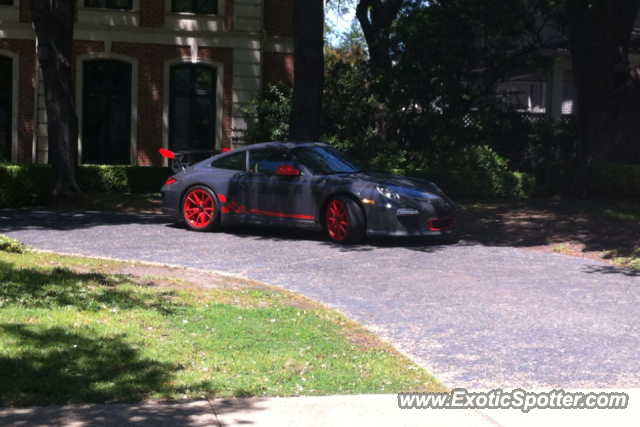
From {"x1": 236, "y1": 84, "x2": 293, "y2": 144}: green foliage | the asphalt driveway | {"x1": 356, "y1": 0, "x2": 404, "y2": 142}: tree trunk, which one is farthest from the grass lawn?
{"x1": 236, "y1": 84, "x2": 293, "y2": 144}: green foliage

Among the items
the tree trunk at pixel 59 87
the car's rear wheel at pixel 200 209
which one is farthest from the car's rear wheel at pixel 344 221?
the tree trunk at pixel 59 87

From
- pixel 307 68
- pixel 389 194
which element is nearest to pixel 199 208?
pixel 389 194

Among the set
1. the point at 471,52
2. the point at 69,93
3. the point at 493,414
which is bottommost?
the point at 493,414

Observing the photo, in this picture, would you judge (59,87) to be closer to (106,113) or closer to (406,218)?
(106,113)

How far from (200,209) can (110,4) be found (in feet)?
46.0

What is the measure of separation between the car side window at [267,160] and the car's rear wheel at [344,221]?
1.09 meters

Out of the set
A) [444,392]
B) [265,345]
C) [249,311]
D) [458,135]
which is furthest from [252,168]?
[458,135]

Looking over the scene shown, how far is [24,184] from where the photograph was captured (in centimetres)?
1727

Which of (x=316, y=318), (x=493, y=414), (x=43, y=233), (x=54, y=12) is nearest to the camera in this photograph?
(x=493, y=414)

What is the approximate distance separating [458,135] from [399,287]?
14.0 m

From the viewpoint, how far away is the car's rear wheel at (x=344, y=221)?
482 inches

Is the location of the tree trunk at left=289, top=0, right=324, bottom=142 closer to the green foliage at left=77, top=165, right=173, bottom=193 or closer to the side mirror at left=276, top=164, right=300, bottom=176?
the side mirror at left=276, top=164, right=300, bottom=176

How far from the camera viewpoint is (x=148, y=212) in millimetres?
16984

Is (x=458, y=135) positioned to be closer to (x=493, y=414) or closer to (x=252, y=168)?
(x=252, y=168)
